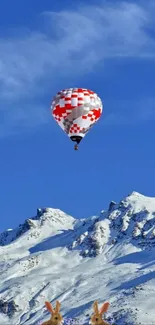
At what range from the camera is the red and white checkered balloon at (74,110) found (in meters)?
106

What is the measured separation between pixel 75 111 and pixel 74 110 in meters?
0.23

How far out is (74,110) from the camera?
347 ft

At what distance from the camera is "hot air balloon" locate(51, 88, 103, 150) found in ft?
347

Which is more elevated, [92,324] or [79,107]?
[79,107]

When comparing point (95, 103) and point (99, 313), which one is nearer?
point (99, 313)

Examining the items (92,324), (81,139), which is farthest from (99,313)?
(81,139)

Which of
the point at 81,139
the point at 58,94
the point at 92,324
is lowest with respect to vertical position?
the point at 92,324

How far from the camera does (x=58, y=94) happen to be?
353ft

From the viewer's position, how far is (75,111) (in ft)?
347

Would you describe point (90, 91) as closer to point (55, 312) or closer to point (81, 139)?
point (81, 139)

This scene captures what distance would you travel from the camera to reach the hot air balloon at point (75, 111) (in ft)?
347

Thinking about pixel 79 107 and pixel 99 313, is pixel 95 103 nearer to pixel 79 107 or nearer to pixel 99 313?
pixel 79 107

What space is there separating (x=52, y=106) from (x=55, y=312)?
4860 centimetres

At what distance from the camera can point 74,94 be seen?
106 metres
